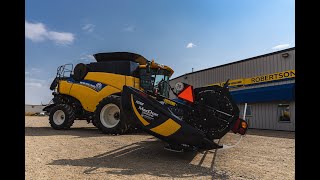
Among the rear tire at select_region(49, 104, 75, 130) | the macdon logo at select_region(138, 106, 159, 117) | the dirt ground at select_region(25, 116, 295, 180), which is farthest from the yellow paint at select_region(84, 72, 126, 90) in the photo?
the macdon logo at select_region(138, 106, 159, 117)

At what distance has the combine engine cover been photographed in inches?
242

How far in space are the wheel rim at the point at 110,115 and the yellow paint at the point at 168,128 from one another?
16.0ft

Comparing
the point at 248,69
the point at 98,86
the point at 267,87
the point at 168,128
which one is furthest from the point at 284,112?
the point at 168,128

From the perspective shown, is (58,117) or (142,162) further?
(58,117)

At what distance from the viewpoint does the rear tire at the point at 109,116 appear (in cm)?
1066

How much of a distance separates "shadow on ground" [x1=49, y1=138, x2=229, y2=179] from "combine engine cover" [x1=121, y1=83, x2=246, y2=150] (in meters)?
0.50

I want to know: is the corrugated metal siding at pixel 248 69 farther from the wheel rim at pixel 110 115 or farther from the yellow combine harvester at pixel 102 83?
the wheel rim at pixel 110 115

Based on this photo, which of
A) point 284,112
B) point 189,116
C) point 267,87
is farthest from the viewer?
point 267,87

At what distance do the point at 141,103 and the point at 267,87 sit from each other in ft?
48.3

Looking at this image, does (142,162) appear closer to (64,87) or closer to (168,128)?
(168,128)

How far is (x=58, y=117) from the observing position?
13047 mm
